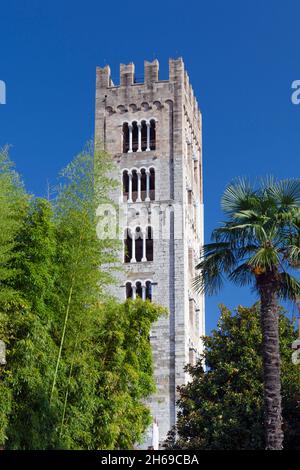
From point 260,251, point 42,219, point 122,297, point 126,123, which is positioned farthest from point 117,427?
point 126,123

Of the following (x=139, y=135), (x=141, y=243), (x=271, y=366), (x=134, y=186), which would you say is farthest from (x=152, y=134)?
(x=271, y=366)

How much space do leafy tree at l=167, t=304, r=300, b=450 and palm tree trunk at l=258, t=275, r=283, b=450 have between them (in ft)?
29.3

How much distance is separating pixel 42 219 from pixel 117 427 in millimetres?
6612

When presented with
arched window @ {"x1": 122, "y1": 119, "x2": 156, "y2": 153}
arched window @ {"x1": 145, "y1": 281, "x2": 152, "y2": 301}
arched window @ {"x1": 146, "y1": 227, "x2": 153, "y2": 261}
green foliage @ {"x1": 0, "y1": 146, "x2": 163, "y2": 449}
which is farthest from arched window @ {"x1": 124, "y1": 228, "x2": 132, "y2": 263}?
green foliage @ {"x1": 0, "y1": 146, "x2": 163, "y2": 449}

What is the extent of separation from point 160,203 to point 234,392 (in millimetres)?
21266

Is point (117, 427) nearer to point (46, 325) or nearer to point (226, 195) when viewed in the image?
point (46, 325)

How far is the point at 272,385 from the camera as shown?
58.9ft

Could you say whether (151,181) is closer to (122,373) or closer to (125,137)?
(125,137)

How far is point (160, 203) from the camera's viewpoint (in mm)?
48469

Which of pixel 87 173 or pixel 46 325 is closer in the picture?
pixel 46 325

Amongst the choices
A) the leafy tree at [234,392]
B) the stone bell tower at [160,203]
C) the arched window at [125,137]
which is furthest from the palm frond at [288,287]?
the arched window at [125,137]

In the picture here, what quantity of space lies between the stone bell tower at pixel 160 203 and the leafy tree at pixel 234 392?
14.4 meters

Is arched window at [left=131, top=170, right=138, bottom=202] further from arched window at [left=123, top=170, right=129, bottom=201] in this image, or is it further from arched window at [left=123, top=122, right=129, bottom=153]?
arched window at [left=123, top=122, right=129, bottom=153]

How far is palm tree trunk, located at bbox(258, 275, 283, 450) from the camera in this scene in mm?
17750
